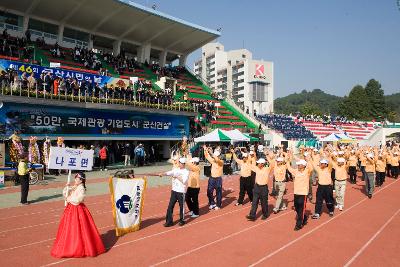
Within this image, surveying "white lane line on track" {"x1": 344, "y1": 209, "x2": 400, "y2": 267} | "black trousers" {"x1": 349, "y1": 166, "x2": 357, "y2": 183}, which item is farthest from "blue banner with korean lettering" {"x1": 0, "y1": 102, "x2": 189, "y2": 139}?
"white lane line on track" {"x1": 344, "y1": 209, "x2": 400, "y2": 267}

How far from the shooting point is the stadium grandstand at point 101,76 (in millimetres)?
20812

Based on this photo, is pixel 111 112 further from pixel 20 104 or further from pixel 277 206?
pixel 277 206

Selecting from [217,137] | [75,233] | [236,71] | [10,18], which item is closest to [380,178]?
[217,137]

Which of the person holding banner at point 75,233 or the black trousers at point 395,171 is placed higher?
the person holding banner at point 75,233

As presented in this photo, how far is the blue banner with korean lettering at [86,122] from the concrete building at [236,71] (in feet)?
251

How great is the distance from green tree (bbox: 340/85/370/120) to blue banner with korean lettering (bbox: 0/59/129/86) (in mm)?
77833

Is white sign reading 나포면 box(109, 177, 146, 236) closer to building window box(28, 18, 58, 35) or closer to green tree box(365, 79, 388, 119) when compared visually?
building window box(28, 18, 58, 35)

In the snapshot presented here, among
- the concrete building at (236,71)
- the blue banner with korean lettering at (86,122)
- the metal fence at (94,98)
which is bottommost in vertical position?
the blue banner with korean lettering at (86,122)

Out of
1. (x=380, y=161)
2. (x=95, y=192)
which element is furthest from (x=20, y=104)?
(x=380, y=161)

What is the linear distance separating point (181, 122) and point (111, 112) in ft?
23.2

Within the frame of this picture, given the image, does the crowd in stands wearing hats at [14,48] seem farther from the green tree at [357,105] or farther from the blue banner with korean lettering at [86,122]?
the green tree at [357,105]

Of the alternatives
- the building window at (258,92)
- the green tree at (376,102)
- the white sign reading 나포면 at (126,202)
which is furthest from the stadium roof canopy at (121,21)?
the green tree at (376,102)

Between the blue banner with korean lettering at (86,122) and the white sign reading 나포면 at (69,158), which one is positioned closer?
the white sign reading 나포면 at (69,158)

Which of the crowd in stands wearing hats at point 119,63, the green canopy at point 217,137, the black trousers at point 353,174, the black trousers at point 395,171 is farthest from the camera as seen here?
the crowd in stands wearing hats at point 119,63
